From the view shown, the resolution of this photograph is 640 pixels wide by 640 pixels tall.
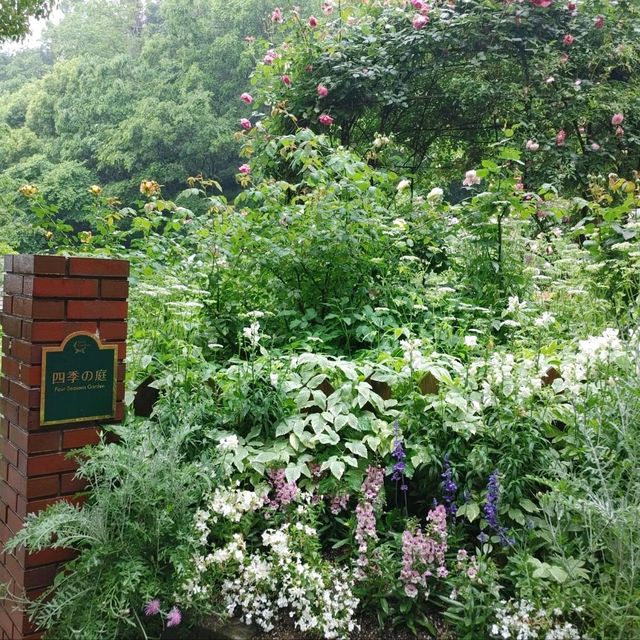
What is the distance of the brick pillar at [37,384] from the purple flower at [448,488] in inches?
47.2

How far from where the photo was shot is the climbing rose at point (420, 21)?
5.30m

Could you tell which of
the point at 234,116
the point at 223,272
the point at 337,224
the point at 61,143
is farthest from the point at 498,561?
the point at 61,143

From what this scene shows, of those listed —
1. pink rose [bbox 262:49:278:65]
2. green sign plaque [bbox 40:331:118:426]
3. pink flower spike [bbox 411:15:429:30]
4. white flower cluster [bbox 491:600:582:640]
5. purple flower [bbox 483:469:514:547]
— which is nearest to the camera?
white flower cluster [bbox 491:600:582:640]

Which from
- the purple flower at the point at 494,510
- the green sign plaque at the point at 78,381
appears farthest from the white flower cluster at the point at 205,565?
the purple flower at the point at 494,510

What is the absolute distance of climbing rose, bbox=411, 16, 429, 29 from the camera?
5305 mm

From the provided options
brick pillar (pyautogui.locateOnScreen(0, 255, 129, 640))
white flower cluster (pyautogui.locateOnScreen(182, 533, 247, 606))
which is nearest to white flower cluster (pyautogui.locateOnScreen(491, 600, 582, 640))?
white flower cluster (pyautogui.locateOnScreen(182, 533, 247, 606))

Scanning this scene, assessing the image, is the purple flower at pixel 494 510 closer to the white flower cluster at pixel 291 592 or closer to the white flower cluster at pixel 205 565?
the white flower cluster at pixel 291 592

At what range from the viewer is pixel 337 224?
3072 mm

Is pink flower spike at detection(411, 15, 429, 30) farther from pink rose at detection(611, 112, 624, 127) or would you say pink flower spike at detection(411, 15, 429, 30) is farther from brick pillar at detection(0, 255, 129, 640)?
brick pillar at detection(0, 255, 129, 640)

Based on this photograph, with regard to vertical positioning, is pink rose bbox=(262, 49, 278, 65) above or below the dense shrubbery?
above

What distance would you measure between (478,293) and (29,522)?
2.54m

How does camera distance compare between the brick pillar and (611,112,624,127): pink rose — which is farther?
(611,112,624,127): pink rose

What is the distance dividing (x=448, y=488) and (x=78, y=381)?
132cm

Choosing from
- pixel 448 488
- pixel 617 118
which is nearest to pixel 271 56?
pixel 617 118
